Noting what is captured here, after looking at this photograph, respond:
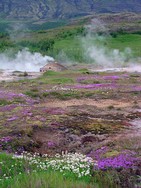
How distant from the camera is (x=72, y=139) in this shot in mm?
23266

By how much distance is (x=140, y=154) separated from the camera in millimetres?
17031

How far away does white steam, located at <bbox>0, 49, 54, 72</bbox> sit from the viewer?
109 m

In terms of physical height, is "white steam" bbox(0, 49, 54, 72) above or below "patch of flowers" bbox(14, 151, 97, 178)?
below

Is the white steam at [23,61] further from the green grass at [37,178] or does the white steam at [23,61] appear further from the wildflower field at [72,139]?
the green grass at [37,178]

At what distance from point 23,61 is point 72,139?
3798 inches

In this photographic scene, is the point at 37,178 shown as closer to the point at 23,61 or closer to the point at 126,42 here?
the point at 23,61

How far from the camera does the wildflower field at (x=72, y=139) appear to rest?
12883 mm

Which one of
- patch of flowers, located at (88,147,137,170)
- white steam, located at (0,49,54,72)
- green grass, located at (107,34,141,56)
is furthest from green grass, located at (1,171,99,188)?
green grass, located at (107,34,141,56)

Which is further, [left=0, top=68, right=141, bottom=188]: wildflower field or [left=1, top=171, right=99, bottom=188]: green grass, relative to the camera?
[left=0, top=68, right=141, bottom=188]: wildflower field

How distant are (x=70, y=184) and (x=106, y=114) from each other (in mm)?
21016

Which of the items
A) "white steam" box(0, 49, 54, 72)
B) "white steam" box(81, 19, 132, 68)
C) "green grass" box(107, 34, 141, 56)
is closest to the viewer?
"white steam" box(0, 49, 54, 72)

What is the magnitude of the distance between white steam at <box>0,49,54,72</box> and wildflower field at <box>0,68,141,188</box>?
63.1 meters

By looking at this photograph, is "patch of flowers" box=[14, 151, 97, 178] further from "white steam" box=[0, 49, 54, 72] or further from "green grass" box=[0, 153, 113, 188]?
"white steam" box=[0, 49, 54, 72]

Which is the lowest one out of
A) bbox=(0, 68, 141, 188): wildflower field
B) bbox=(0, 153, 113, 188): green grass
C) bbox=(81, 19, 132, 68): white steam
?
bbox=(81, 19, 132, 68): white steam
